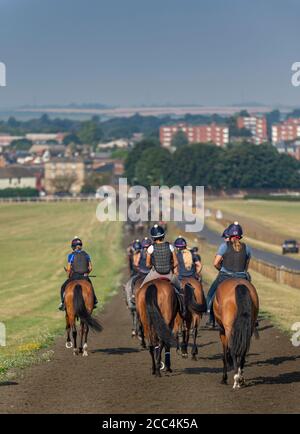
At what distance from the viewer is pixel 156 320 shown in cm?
2150

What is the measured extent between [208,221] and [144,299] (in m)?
112

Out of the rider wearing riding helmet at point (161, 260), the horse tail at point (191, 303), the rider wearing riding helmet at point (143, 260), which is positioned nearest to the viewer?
the rider wearing riding helmet at point (161, 260)

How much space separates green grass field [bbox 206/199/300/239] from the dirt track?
82.5 metres

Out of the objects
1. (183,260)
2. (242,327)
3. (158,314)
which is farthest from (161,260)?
(183,260)

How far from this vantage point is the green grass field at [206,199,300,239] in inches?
4895

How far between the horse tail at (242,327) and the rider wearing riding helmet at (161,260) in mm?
2228

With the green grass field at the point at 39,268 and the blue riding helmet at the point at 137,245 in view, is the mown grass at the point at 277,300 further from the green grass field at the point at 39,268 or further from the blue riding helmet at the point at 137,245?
the green grass field at the point at 39,268

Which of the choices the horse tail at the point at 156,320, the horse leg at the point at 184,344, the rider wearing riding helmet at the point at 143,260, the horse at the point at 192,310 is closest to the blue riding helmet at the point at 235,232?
the horse tail at the point at 156,320

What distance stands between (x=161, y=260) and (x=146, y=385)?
2.82 m

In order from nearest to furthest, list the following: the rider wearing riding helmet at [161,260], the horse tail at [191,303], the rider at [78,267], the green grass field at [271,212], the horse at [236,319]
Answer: the horse at [236,319], the rider wearing riding helmet at [161,260], the horse tail at [191,303], the rider at [78,267], the green grass field at [271,212]

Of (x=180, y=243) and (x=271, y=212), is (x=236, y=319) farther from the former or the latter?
(x=271, y=212)

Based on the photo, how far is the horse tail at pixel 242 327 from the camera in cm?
1984

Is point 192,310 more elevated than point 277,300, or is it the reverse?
point 192,310

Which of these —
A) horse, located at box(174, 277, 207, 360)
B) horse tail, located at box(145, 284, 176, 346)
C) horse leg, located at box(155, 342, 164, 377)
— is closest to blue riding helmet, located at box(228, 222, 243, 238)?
horse tail, located at box(145, 284, 176, 346)
